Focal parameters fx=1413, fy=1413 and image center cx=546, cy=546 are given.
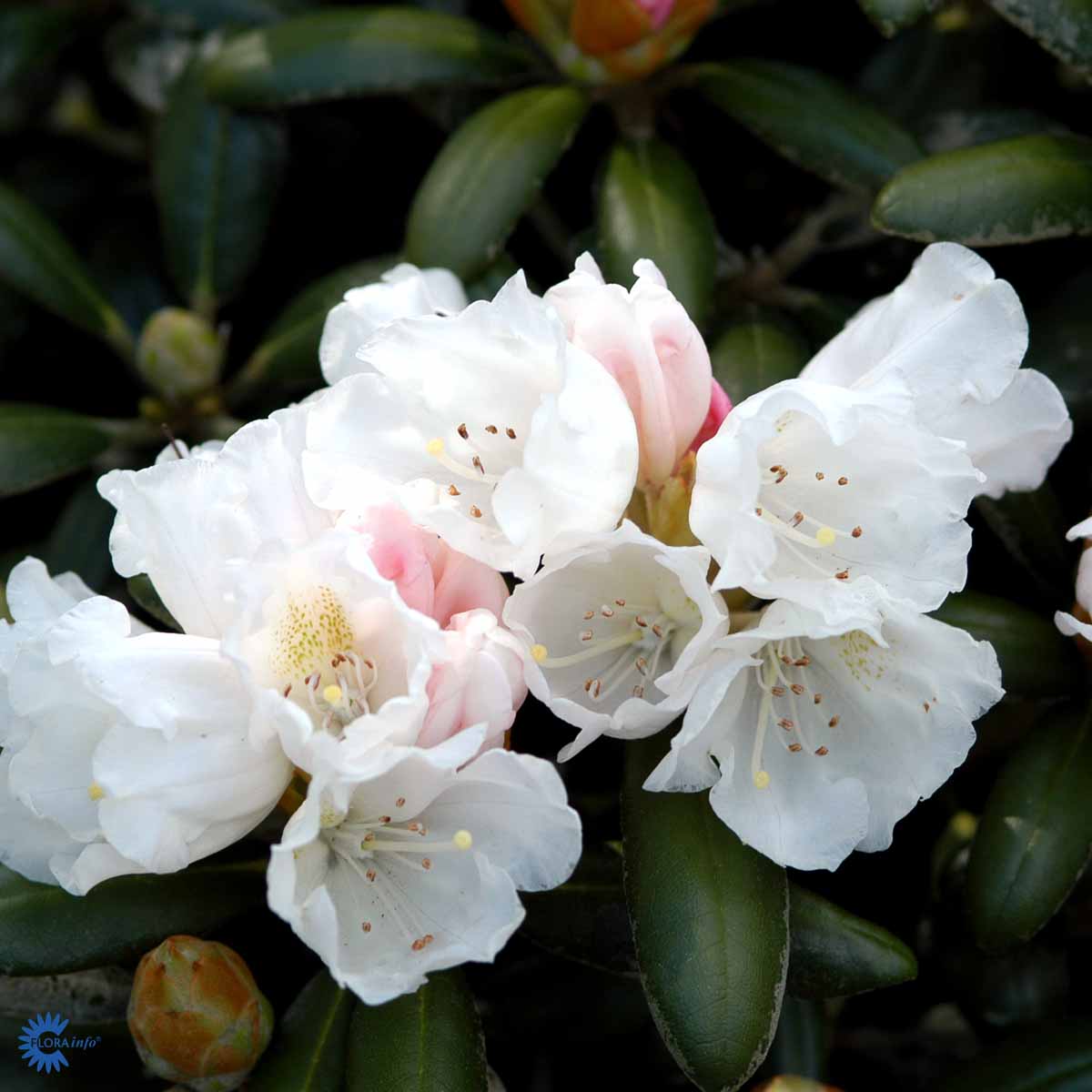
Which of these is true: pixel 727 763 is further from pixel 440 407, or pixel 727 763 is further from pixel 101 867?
pixel 101 867

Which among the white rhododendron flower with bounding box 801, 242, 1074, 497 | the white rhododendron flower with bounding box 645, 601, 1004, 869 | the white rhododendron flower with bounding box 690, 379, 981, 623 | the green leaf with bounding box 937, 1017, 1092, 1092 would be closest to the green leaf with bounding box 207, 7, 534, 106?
the white rhododendron flower with bounding box 801, 242, 1074, 497

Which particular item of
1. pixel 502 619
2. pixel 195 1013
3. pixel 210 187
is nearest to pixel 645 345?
pixel 502 619

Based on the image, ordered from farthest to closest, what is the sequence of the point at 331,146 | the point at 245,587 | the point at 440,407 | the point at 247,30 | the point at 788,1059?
the point at 331,146 < the point at 247,30 < the point at 788,1059 < the point at 440,407 < the point at 245,587

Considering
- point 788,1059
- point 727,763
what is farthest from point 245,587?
point 788,1059

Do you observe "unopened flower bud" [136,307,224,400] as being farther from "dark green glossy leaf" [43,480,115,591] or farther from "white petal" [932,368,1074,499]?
"white petal" [932,368,1074,499]

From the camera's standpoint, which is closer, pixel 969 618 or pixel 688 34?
pixel 969 618

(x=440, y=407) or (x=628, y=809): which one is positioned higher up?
(x=440, y=407)

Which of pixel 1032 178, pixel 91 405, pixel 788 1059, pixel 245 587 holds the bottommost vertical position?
pixel 788 1059
